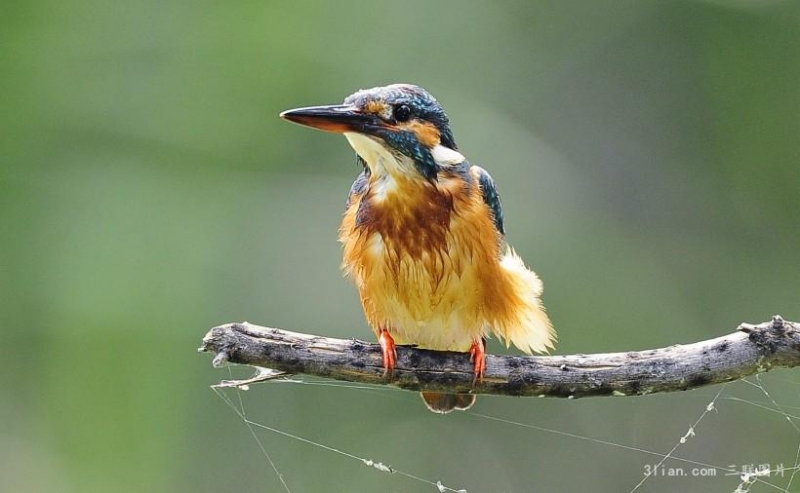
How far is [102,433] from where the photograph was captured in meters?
5.09

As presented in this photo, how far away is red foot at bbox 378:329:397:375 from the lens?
332cm

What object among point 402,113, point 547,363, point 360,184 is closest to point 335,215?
point 360,184

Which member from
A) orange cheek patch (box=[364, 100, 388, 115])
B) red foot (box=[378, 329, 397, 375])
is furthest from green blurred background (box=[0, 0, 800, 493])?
orange cheek patch (box=[364, 100, 388, 115])

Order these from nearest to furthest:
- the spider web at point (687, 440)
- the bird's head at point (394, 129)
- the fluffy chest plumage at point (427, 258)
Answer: the bird's head at point (394, 129) → the fluffy chest plumage at point (427, 258) → the spider web at point (687, 440)

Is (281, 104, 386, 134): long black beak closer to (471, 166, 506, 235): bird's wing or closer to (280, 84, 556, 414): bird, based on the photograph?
(280, 84, 556, 414): bird

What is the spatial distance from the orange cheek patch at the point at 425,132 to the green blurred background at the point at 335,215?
2306 mm

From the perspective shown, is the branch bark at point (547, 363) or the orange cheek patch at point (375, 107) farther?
the orange cheek patch at point (375, 107)

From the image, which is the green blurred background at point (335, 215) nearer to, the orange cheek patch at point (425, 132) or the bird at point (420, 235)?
the bird at point (420, 235)

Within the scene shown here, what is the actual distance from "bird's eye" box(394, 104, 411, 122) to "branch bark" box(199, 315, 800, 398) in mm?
816

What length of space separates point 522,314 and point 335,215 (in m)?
2.84

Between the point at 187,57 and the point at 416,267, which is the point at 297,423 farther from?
the point at 416,267

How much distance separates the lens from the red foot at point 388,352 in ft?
10.9

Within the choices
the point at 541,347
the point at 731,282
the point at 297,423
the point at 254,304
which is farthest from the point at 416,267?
the point at 731,282

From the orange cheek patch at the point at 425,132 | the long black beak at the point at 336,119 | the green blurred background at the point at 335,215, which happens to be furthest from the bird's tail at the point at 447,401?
the green blurred background at the point at 335,215
